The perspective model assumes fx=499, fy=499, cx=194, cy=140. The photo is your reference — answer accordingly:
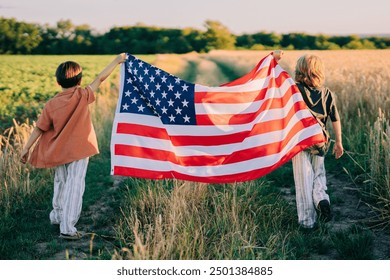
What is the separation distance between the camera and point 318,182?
5.05m

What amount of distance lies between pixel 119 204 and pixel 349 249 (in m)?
2.81

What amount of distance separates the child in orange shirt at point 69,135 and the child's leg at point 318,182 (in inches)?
88.1

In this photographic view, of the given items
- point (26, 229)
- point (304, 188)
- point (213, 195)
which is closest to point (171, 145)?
point (213, 195)

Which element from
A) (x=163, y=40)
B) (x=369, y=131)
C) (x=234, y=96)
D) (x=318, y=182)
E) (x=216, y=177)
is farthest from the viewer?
(x=163, y=40)

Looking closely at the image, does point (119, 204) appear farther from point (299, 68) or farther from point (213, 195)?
point (299, 68)

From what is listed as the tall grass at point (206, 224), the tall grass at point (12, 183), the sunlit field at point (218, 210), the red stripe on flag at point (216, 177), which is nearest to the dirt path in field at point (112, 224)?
the sunlit field at point (218, 210)

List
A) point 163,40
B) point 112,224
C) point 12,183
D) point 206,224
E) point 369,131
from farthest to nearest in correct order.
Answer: point 163,40, point 369,131, point 12,183, point 112,224, point 206,224

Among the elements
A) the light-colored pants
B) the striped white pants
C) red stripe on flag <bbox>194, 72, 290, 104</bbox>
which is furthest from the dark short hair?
the light-colored pants

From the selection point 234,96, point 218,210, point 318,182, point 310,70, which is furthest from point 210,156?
point 310,70

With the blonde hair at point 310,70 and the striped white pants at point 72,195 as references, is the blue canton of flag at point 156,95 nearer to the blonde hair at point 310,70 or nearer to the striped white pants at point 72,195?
the striped white pants at point 72,195

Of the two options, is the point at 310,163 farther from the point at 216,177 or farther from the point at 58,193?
the point at 58,193

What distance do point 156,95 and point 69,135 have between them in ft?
3.12

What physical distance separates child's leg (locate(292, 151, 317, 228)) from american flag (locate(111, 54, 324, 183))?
0.69ft

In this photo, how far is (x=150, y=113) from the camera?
5.04 metres
